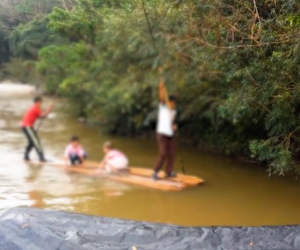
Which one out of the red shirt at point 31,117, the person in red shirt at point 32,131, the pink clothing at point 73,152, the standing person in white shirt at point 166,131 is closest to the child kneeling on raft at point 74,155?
the pink clothing at point 73,152

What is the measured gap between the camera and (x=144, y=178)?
9016 mm

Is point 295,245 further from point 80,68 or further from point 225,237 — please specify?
point 80,68

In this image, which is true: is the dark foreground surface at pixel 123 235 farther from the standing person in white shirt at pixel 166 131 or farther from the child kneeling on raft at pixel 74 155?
the child kneeling on raft at pixel 74 155

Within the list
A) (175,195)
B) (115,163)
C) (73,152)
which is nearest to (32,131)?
(73,152)

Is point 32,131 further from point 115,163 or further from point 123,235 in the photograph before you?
point 123,235

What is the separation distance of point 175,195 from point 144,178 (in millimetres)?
1006

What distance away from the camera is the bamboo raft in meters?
8.54

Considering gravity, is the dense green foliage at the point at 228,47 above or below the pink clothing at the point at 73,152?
above

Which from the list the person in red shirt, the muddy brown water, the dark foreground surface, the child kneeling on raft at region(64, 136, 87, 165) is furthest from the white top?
the person in red shirt

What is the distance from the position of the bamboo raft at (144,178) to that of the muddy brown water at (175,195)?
0.50 feet

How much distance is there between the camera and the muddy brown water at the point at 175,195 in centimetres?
712

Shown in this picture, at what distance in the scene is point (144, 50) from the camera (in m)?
10.4

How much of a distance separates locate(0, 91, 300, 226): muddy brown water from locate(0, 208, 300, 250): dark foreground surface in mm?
1265

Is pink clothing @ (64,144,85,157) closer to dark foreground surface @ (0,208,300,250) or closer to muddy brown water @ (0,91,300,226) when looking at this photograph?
muddy brown water @ (0,91,300,226)
